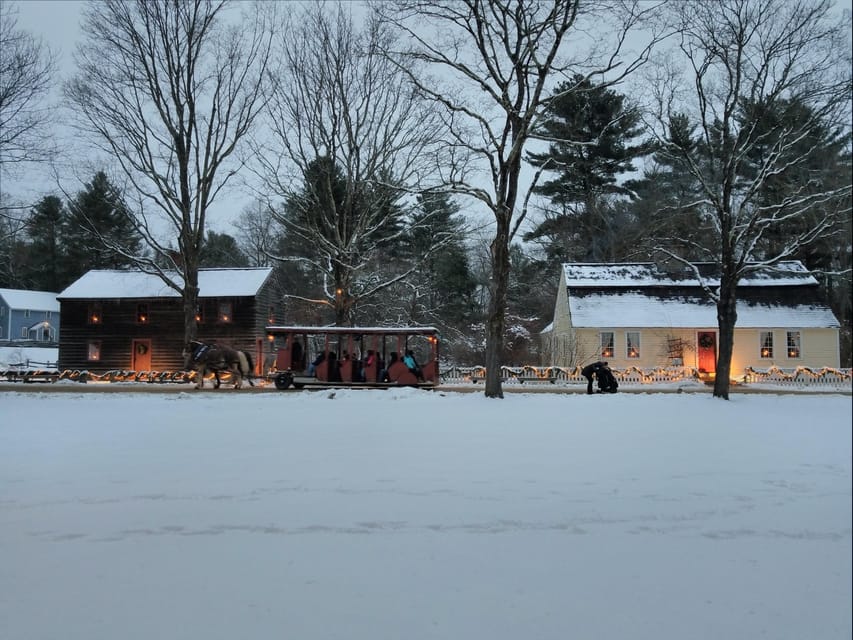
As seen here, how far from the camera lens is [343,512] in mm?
5555

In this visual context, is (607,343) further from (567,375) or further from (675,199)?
(675,199)

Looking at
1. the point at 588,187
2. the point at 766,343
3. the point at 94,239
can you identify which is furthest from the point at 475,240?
the point at 94,239

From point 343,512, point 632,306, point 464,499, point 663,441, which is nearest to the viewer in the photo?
point 343,512

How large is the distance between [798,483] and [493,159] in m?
14.5

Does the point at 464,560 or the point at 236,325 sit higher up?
the point at 236,325

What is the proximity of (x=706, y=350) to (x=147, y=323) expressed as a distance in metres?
32.9

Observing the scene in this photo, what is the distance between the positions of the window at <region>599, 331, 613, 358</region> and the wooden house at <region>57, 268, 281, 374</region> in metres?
20.8

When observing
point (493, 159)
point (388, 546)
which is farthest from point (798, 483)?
point (493, 159)

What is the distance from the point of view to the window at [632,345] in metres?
31.7

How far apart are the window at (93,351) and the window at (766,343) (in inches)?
1524

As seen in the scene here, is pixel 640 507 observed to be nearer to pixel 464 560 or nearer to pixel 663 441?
pixel 464 560

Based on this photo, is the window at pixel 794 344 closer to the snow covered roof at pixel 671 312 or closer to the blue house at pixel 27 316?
the snow covered roof at pixel 671 312

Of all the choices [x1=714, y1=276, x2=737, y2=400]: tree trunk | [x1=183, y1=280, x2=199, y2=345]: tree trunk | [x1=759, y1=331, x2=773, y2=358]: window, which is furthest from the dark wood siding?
[x1=759, y1=331, x2=773, y2=358]: window

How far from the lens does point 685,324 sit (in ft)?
102
